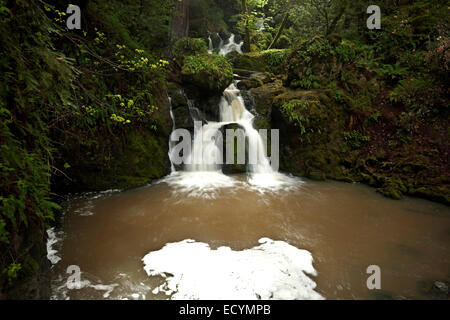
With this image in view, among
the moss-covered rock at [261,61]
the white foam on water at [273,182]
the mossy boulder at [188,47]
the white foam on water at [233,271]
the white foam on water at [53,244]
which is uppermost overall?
the moss-covered rock at [261,61]

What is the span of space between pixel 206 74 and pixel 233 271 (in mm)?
7515

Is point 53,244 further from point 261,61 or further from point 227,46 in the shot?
point 227,46

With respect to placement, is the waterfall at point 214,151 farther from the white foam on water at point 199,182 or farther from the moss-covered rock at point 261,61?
the moss-covered rock at point 261,61

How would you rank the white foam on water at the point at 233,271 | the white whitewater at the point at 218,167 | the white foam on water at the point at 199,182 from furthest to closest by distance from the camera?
the white whitewater at the point at 218,167 → the white foam on water at the point at 199,182 → the white foam on water at the point at 233,271

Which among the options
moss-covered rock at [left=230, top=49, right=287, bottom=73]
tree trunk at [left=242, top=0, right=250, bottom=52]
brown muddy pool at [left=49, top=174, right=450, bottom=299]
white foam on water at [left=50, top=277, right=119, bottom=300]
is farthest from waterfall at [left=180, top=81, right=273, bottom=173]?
tree trunk at [left=242, top=0, right=250, bottom=52]

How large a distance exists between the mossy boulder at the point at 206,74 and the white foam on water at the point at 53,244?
→ 6759 millimetres

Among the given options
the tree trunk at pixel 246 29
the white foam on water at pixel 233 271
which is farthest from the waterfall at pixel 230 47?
the white foam on water at pixel 233 271

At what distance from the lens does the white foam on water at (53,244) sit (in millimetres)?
3282

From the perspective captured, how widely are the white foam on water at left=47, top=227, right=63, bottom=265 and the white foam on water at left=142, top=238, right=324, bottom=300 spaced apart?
134 cm

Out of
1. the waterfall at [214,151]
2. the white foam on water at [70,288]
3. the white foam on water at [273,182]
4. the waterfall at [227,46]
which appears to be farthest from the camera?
the waterfall at [227,46]

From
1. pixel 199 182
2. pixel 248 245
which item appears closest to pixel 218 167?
pixel 199 182

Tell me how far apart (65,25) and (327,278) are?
7003 mm

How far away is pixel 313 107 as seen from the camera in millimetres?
7555

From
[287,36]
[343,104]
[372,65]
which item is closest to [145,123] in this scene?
[343,104]
